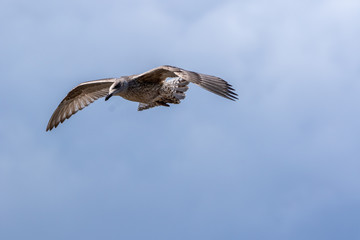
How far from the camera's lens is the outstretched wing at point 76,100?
16.5 metres

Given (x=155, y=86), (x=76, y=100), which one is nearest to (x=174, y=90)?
(x=155, y=86)

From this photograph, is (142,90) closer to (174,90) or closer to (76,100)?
(174,90)

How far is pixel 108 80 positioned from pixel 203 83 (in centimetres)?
331

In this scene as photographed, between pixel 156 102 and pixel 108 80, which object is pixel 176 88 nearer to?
pixel 156 102

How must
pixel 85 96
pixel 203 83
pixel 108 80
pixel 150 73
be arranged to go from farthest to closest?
pixel 85 96, pixel 108 80, pixel 150 73, pixel 203 83

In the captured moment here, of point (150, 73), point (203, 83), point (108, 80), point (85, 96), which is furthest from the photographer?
point (85, 96)

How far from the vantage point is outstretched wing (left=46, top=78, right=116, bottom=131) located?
16484 mm

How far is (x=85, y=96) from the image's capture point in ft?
55.2

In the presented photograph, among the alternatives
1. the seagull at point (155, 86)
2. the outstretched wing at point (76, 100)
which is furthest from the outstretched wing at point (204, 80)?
the outstretched wing at point (76, 100)

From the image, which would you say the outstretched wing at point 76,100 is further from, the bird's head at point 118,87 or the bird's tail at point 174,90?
the bird's tail at point 174,90

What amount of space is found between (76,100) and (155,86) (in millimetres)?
3269

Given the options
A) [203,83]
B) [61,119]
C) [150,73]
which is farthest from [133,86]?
[61,119]

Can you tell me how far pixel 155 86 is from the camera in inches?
573

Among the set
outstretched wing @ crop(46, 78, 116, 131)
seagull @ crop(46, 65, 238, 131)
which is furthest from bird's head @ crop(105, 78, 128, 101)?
outstretched wing @ crop(46, 78, 116, 131)
